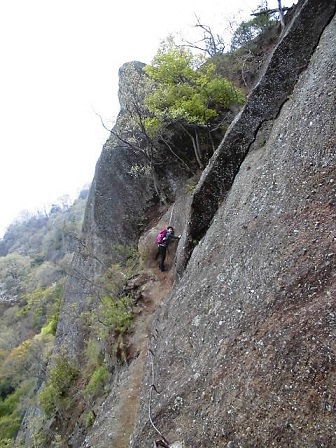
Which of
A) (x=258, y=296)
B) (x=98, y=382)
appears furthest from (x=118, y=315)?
(x=258, y=296)

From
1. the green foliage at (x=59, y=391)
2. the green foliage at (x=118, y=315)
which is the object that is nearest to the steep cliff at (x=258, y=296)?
the green foliage at (x=118, y=315)

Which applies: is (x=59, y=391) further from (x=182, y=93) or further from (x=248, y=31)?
(x=248, y=31)

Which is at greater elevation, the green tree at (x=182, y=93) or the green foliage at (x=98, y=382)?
the green tree at (x=182, y=93)

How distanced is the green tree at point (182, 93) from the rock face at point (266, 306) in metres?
7.50

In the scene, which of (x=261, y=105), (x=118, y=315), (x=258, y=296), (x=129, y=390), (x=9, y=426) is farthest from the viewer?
(x=9, y=426)

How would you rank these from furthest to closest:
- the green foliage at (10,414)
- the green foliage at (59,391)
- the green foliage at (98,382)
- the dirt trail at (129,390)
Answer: the green foliage at (10,414) < the green foliage at (59,391) < the green foliage at (98,382) < the dirt trail at (129,390)

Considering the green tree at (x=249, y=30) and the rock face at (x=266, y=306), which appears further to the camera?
the green tree at (x=249, y=30)

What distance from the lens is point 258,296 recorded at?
816cm

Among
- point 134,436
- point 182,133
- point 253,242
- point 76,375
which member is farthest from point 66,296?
point 253,242

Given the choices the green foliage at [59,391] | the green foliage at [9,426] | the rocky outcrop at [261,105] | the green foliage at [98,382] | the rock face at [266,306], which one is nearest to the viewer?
the rock face at [266,306]

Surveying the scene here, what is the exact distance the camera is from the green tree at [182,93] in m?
20.1

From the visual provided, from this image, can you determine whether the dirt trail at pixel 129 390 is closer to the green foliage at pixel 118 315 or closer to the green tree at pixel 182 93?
the green foliage at pixel 118 315

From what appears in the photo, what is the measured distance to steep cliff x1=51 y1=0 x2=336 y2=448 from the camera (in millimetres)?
6324

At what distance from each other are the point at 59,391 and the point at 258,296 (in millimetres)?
16487
